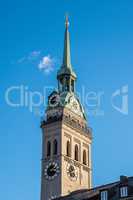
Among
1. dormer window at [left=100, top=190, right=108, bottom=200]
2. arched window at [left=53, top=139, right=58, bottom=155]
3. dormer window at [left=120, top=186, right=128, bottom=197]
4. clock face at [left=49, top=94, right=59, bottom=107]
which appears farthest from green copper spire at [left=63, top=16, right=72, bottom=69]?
dormer window at [left=120, top=186, right=128, bottom=197]

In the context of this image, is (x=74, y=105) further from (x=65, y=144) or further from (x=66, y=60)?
(x=66, y=60)

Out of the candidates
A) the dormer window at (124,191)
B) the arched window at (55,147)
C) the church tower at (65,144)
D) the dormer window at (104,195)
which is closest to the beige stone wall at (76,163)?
the church tower at (65,144)

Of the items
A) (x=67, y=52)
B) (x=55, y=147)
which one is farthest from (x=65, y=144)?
(x=67, y=52)

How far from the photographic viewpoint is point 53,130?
412 feet

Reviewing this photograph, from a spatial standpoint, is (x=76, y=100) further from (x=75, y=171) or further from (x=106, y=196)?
(x=106, y=196)

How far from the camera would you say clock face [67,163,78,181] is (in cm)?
12169

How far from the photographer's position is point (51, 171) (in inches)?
4764

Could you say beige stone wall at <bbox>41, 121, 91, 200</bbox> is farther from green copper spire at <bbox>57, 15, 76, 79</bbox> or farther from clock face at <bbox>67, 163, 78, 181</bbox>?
green copper spire at <bbox>57, 15, 76, 79</bbox>

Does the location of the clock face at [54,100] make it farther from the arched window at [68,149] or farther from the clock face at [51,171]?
the clock face at [51,171]

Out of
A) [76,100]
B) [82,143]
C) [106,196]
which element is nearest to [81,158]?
[82,143]

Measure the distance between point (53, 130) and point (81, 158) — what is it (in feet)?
28.5

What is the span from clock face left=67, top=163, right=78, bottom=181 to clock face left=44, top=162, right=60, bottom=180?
2.79 metres

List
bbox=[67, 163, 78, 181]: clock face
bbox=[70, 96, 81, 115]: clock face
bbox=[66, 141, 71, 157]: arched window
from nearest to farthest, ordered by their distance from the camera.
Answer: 1. bbox=[67, 163, 78, 181]: clock face
2. bbox=[66, 141, 71, 157]: arched window
3. bbox=[70, 96, 81, 115]: clock face

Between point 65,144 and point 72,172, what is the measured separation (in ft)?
19.6
